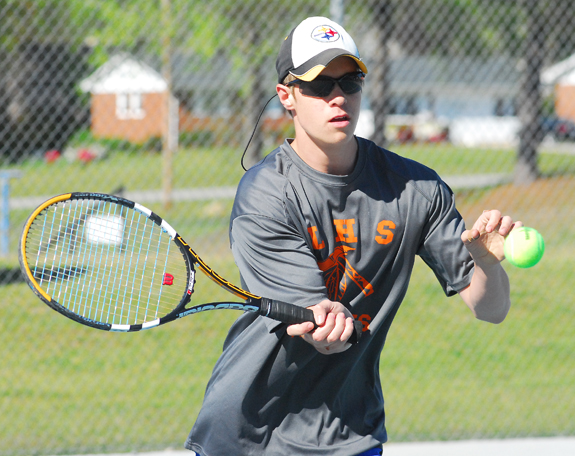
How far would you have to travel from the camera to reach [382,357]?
5.48 metres

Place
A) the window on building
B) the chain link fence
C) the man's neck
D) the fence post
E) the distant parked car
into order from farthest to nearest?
the fence post, the distant parked car, the window on building, the chain link fence, the man's neck

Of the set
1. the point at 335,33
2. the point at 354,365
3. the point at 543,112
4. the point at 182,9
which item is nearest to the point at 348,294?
the point at 354,365

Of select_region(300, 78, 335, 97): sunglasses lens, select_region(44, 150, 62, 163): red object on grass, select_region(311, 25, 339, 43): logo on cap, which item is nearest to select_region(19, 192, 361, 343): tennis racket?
select_region(300, 78, 335, 97): sunglasses lens

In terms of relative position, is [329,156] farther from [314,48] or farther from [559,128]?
[559,128]

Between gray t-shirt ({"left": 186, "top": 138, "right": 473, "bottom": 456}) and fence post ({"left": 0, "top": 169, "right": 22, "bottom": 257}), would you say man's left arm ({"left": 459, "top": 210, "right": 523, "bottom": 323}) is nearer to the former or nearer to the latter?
gray t-shirt ({"left": 186, "top": 138, "right": 473, "bottom": 456})

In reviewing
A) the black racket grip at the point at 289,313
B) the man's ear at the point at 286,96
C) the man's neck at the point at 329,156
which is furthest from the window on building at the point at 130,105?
the black racket grip at the point at 289,313

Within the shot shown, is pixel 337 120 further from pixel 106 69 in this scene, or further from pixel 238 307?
pixel 106 69

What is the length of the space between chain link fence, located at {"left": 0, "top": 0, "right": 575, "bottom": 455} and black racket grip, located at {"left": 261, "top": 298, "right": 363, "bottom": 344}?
2.47 meters

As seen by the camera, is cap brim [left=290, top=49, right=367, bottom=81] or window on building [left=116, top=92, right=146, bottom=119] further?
window on building [left=116, top=92, right=146, bottom=119]

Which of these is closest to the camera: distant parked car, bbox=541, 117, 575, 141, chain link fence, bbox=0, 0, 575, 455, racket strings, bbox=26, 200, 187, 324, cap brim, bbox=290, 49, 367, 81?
cap brim, bbox=290, 49, 367, 81

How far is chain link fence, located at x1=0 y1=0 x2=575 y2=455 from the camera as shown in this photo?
187 inches

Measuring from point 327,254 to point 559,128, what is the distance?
18.2 feet

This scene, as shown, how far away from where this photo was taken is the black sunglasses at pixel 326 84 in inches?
86.4

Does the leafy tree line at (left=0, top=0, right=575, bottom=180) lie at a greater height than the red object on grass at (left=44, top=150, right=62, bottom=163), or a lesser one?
greater
